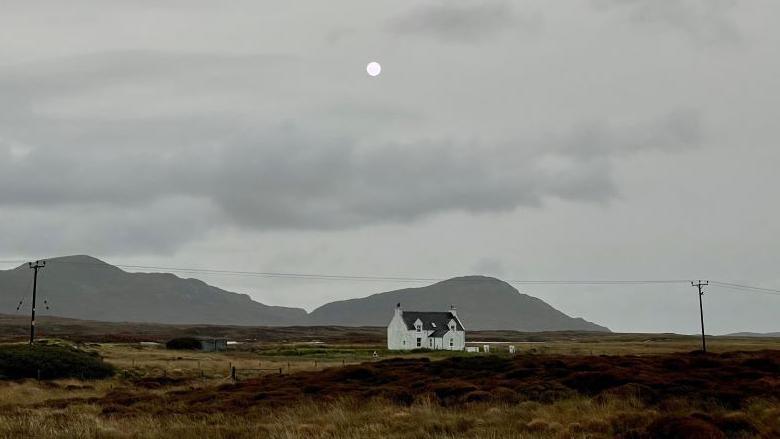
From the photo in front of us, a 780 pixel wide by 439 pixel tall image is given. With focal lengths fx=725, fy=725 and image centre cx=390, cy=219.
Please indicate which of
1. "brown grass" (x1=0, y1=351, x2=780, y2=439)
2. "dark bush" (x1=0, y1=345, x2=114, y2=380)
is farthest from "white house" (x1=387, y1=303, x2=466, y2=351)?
"brown grass" (x1=0, y1=351, x2=780, y2=439)

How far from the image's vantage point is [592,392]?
32.2 m

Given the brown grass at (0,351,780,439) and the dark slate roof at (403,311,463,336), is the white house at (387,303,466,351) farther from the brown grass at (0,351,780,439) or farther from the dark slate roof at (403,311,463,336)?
the brown grass at (0,351,780,439)

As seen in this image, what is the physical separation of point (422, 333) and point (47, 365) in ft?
237

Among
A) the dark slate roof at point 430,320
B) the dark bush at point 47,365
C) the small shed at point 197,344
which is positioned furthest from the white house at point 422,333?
the dark bush at point 47,365

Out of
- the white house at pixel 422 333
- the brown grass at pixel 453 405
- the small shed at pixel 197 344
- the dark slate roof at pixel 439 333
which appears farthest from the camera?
the dark slate roof at pixel 439 333

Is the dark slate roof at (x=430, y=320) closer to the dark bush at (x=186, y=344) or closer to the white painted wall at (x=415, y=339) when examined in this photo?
the white painted wall at (x=415, y=339)

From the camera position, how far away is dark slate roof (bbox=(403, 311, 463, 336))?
393ft

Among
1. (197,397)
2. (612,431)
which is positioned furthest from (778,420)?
(197,397)

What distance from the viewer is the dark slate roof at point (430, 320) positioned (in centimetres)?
11994

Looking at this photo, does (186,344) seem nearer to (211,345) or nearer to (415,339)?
(211,345)

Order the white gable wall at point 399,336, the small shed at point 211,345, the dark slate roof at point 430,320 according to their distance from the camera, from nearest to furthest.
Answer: the small shed at point 211,345
the white gable wall at point 399,336
the dark slate roof at point 430,320

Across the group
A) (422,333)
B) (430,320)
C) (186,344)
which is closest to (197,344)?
(186,344)

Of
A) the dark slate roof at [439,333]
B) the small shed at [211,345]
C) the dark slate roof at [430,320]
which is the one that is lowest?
the small shed at [211,345]

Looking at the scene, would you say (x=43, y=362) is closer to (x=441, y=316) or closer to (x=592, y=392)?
(x=592, y=392)
